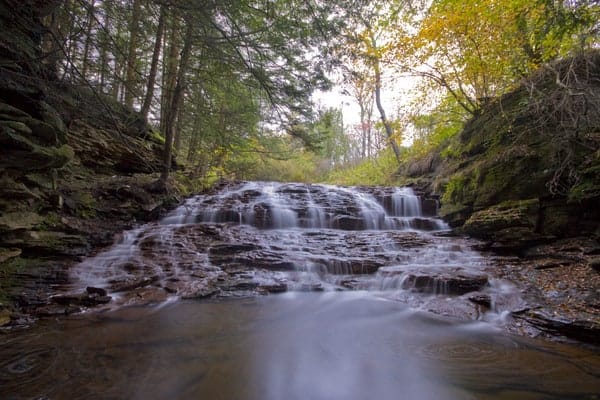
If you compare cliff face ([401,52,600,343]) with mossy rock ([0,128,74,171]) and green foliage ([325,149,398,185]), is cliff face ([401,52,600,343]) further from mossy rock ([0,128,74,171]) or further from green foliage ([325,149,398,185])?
green foliage ([325,149,398,185])

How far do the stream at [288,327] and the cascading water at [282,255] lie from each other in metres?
0.03

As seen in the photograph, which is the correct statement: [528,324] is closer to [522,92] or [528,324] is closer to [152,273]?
[152,273]

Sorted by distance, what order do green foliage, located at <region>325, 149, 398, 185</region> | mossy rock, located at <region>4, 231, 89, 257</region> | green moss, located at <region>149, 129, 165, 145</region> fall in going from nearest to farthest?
mossy rock, located at <region>4, 231, 89, 257</region>, green moss, located at <region>149, 129, 165, 145</region>, green foliage, located at <region>325, 149, 398, 185</region>

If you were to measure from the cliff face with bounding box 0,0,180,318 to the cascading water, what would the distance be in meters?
0.52

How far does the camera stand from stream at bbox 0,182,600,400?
2.41 meters

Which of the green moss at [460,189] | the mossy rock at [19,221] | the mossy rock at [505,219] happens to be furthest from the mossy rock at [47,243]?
the green moss at [460,189]

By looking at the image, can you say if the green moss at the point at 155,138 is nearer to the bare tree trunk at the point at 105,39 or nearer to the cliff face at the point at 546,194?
the bare tree trunk at the point at 105,39

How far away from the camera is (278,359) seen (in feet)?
9.64

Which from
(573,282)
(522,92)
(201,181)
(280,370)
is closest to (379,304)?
(280,370)

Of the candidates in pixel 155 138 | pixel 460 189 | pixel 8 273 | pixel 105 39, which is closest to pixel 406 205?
pixel 460 189

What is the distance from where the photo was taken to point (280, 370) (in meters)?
2.74

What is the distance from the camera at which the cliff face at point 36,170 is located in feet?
12.4

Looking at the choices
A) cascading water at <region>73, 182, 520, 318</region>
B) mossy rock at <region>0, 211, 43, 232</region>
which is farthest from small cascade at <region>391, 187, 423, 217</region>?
mossy rock at <region>0, 211, 43, 232</region>

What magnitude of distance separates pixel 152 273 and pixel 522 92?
28.9ft
